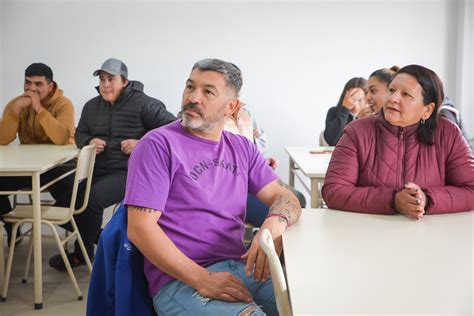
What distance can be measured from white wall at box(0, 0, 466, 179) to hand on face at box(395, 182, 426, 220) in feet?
11.2

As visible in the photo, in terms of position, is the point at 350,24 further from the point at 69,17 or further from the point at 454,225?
the point at 454,225

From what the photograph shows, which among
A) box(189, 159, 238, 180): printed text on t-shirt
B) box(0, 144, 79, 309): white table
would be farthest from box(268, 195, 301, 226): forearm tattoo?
box(0, 144, 79, 309): white table

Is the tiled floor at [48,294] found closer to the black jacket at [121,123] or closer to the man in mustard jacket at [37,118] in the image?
the man in mustard jacket at [37,118]

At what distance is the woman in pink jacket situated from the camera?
1.89m

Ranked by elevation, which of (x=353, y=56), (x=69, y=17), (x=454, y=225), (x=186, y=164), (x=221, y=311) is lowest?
(x=221, y=311)

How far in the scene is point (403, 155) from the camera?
1.95 metres

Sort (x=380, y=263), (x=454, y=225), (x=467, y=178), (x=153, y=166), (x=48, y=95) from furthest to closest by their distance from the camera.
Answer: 1. (x=48, y=95)
2. (x=467, y=178)
3. (x=454, y=225)
4. (x=153, y=166)
5. (x=380, y=263)

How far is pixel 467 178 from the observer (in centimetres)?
192

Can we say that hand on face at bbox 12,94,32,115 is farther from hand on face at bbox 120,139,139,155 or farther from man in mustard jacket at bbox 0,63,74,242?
hand on face at bbox 120,139,139,155

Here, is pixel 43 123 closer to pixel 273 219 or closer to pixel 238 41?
pixel 238 41

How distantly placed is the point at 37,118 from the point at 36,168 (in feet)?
3.57

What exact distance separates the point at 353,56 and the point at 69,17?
2399mm

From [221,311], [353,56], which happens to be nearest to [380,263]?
[221,311]

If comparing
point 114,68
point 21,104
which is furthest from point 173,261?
point 21,104
